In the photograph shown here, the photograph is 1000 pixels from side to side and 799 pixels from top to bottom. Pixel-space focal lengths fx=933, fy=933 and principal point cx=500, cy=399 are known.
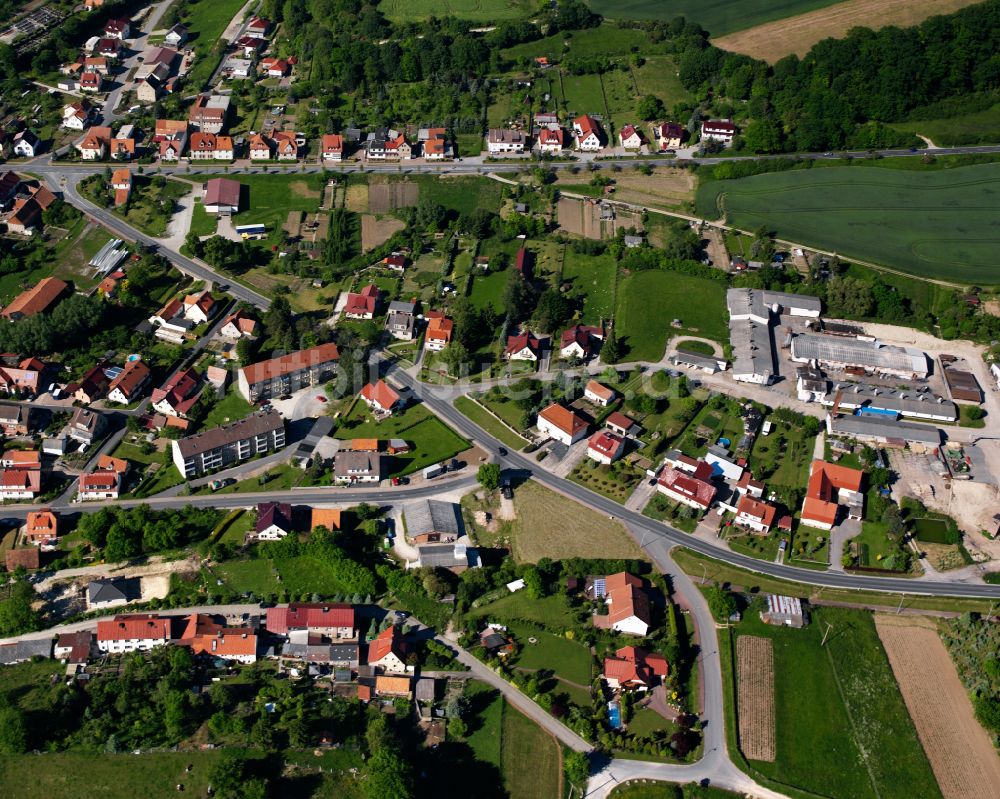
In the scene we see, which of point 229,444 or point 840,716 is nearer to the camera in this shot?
point 840,716

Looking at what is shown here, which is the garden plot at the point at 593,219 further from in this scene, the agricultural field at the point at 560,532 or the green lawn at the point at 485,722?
the green lawn at the point at 485,722

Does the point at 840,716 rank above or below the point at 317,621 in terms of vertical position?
below

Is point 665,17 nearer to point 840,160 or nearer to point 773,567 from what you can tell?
point 840,160

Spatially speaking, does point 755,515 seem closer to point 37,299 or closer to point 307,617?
point 307,617

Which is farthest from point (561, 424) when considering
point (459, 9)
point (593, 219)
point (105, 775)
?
point (459, 9)

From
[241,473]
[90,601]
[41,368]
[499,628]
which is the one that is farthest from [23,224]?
[499,628]

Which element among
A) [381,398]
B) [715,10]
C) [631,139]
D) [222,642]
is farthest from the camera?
[715,10]

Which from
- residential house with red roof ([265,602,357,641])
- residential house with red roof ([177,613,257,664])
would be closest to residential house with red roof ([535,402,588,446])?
residential house with red roof ([265,602,357,641])
